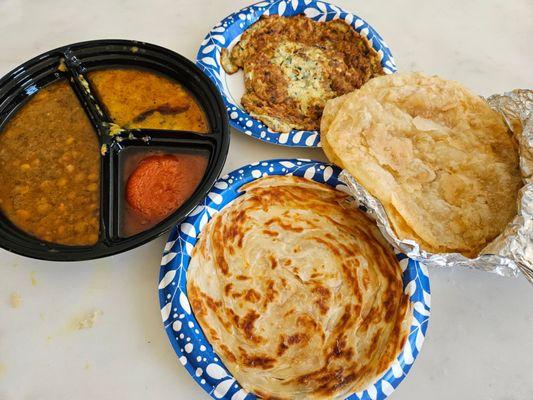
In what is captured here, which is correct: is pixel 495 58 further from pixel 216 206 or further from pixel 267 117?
pixel 216 206

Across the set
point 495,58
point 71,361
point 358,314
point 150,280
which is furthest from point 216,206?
point 495,58

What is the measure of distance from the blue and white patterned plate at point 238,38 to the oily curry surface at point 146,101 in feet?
0.68

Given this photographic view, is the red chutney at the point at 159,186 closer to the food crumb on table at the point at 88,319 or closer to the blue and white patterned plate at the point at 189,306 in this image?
the blue and white patterned plate at the point at 189,306

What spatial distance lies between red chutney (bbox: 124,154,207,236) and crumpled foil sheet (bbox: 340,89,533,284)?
584 mm

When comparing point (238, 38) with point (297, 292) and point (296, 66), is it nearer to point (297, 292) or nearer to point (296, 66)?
point (296, 66)

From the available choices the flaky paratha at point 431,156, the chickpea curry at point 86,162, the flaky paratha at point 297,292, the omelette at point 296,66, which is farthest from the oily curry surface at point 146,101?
the flaky paratha at point 431,156

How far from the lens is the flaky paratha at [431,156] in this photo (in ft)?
5.37

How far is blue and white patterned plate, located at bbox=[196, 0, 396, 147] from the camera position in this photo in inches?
78.5

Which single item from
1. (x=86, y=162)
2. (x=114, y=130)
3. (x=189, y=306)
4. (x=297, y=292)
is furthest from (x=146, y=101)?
(x=297, y=292)

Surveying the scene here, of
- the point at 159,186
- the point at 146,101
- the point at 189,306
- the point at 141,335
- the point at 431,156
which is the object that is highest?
the point at 146,101

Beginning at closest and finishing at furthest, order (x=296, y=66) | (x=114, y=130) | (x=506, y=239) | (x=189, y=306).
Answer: (x=506, y=239), (x=189, y=306), (x=114, y=130), (x=296, y=66)

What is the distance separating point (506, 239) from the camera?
4.81ft

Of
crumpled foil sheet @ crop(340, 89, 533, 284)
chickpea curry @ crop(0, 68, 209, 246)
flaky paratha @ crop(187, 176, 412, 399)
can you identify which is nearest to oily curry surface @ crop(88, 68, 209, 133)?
chickpea curry @ crop(0, 68, 209, 246)

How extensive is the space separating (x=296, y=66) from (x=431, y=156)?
0.83 meters
